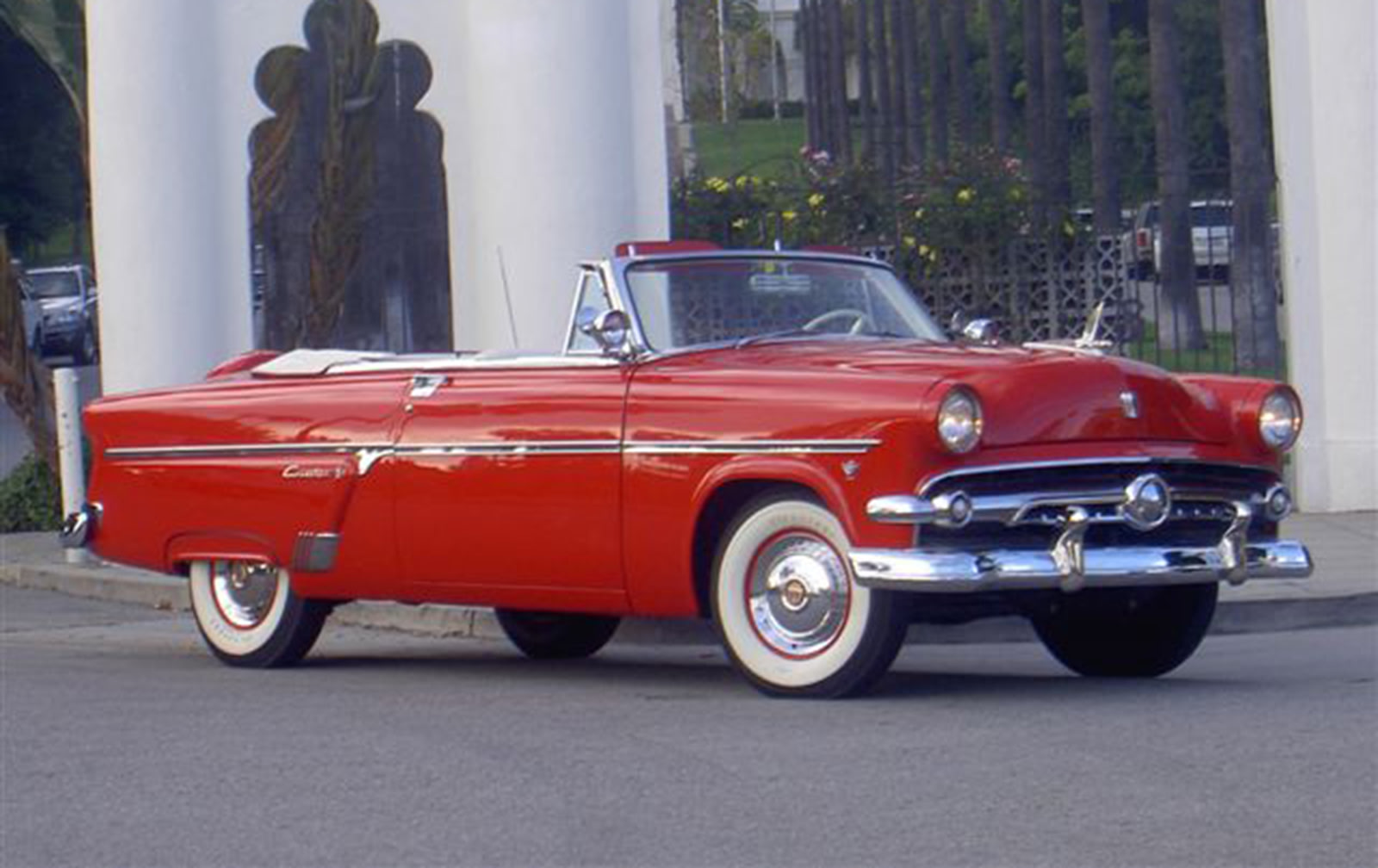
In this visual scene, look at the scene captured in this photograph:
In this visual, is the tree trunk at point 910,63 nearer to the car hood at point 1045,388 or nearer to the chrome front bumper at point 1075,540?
the car hood at point 1045,388

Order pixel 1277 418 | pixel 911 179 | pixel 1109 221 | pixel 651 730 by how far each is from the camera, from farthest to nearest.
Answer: pixel 1109 221 → pixel 911 179 → pixel 1277 418 → pixel 651 730

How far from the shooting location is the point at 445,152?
15.2 m

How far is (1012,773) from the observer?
6930 millimetres

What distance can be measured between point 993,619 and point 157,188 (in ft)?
20.3

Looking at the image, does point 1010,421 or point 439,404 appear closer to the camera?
Answer: point 1010,421

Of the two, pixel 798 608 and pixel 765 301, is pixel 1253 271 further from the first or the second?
pixel 798 608

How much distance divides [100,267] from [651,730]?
7.98 metres

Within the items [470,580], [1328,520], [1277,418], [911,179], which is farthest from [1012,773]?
[911,179]

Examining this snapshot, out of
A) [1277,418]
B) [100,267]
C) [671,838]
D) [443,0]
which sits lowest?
[671,838]

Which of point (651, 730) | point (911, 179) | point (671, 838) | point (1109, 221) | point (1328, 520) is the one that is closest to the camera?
point (671, 838)

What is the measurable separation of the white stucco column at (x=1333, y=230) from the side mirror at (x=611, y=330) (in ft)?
23.9

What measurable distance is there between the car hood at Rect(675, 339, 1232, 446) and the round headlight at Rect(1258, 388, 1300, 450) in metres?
0.16

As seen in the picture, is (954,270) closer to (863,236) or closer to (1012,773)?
(863,236)

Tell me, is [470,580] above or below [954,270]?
below
